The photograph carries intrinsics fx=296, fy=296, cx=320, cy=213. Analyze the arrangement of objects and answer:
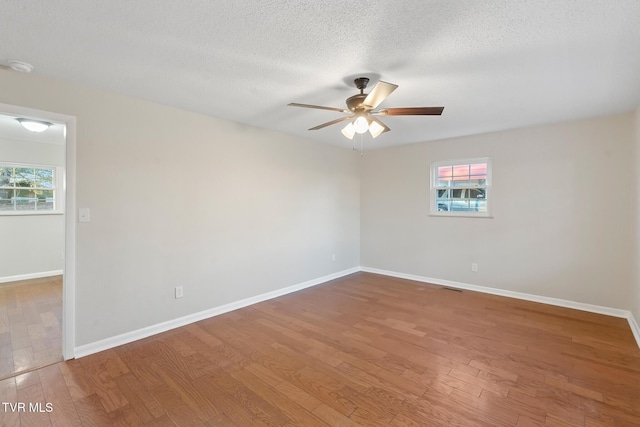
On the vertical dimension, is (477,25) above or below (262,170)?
above

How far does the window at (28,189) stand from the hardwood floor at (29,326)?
53.2 inches

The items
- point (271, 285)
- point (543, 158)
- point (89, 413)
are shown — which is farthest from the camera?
point (271, 285)

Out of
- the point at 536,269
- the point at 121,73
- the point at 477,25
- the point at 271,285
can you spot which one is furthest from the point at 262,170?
the point at 536,269

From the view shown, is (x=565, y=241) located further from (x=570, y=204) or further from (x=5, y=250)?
(x=5, y=250)

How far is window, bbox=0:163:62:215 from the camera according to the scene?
5078 millimetres

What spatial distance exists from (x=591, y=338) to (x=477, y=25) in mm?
3129

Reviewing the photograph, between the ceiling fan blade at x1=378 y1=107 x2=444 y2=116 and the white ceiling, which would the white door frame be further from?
the ceiling fan blade at x1=378 y1=107 x2=444 y2=116

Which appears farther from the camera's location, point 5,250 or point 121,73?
point 5,250

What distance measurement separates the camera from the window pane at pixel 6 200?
16.5 ft

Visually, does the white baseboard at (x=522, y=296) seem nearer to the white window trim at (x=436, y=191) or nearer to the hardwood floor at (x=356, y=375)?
the hardwood floor at (x=356, y=375)

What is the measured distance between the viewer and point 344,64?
2178 millimetres

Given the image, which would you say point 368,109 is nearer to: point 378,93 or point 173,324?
point 378,93

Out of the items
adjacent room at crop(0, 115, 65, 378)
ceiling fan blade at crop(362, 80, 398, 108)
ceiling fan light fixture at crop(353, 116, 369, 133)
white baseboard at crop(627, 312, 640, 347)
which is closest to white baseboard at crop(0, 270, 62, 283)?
adjacent room at crop(0, 115, 65, 378)

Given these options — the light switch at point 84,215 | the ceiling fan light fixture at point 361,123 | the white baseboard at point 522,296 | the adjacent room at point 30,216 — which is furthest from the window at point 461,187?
the adjacent room at point 30,216
